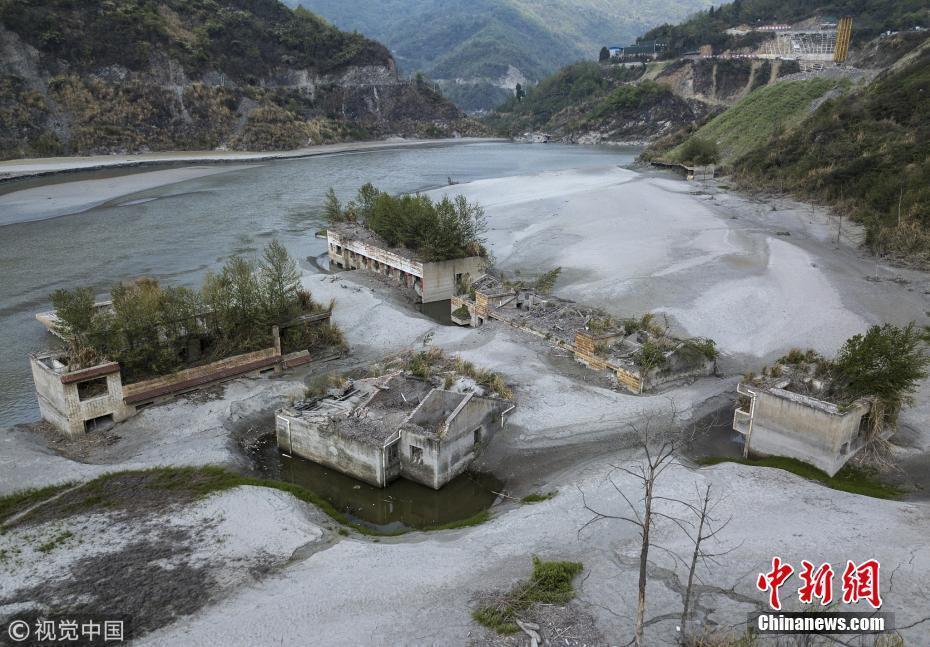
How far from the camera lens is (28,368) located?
91.2ft

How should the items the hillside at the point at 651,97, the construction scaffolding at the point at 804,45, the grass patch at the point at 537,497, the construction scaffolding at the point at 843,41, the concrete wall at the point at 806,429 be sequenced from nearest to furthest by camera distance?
the grass patch at the point at 537,497 < the concrete wall at the point at 806,429 < the construction scaffolding at the point at 843,41 < the construction scaffolding at the point at 804,45 < the hillside at the point at 651,97

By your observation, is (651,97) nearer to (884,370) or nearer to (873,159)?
(873,159)

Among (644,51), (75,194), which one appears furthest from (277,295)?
(644,51)

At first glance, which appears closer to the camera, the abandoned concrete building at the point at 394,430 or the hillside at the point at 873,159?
the abandoned concrete building at the point at 394,430

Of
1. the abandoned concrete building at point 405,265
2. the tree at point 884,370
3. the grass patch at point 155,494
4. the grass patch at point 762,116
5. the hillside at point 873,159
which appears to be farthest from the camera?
the grass patch at point 762,116

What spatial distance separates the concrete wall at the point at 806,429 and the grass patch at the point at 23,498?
19423 millimetres

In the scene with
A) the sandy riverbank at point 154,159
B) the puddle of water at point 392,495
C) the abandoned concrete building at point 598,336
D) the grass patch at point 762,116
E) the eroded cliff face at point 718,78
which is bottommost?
the puddle of water at point 392,495

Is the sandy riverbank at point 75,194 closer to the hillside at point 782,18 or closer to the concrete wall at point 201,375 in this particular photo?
the concrete wall at point 201,375

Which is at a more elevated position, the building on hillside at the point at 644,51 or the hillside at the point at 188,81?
the building on hillside at the point at 644,51

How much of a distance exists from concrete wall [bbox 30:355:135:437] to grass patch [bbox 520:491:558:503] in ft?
43.7

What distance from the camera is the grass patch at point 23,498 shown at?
53.8 feet

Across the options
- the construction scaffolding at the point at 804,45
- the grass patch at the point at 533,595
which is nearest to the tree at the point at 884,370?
the grass patch at the point at 533,595

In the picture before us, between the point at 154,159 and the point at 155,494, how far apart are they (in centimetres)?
8740

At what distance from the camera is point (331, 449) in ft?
65.3
